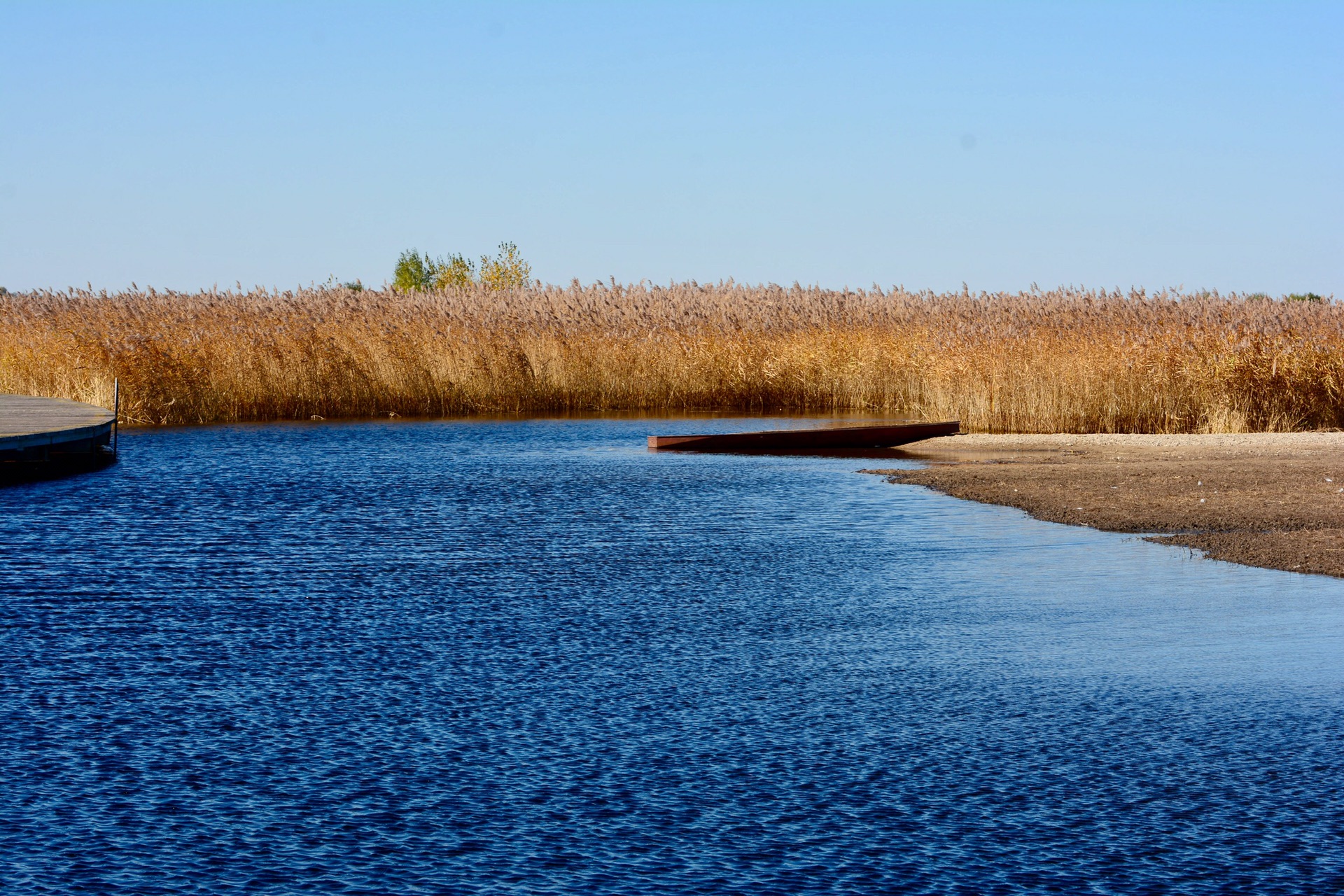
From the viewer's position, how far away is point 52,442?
1273 centimetres

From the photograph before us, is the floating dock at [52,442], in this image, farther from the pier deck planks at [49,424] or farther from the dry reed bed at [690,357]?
the dry reed bed at [690,357]

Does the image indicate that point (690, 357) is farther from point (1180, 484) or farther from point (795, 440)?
point (1180, 484)

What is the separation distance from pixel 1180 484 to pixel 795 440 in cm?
534

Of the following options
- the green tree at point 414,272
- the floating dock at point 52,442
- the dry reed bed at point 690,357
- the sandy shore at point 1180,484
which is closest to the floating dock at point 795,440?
the sandy shore at point 1180,484

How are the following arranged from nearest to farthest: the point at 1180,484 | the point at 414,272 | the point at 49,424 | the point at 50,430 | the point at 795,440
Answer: the point at 1180,484 < the point at 50,430 < the point at 49,424 < the point at 795,440 < the point at 414,272

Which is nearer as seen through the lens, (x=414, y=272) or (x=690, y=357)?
(x=690, y=357)

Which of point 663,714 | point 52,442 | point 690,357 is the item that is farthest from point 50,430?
point 690,357

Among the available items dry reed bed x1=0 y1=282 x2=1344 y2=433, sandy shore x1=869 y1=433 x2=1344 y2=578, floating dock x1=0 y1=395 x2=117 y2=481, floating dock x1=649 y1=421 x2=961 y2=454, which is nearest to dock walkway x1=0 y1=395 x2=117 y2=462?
floating dock x1=0 y1=395 x2=117 y2=481

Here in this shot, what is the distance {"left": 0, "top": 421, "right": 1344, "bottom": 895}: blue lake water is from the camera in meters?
3.55

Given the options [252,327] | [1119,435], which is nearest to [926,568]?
[1119,435]

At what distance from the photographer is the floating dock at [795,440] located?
15.5 meters

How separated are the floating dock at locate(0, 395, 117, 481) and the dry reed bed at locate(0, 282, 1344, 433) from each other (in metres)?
4.73

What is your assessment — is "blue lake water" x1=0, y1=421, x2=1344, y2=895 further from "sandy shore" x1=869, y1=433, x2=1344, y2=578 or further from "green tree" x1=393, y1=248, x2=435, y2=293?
"green tree" x1=393, y1=248, x2=435, y2=293

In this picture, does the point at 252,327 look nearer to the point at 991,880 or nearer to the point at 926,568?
the point at 926,568
